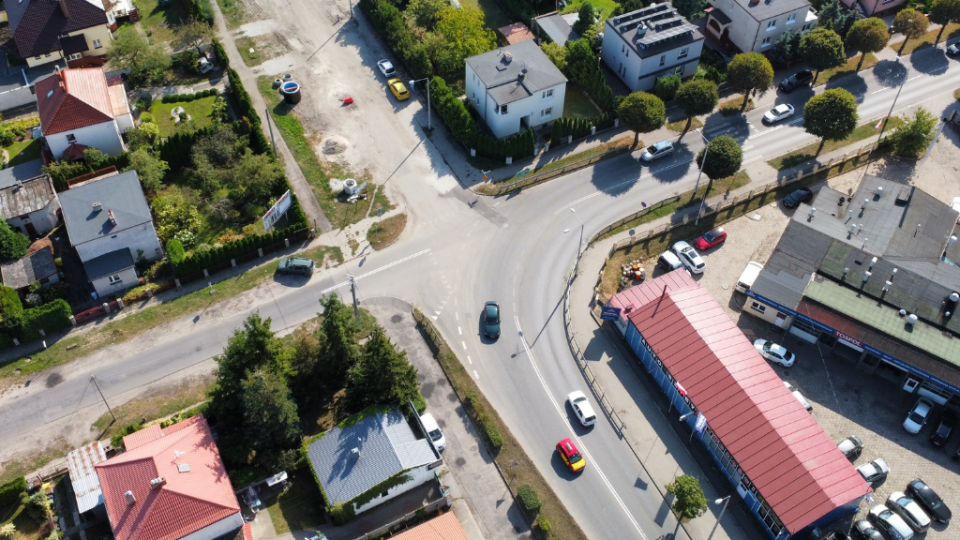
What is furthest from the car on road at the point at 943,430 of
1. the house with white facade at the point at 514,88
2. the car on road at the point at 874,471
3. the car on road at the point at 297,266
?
the car on road at the point at 297,266

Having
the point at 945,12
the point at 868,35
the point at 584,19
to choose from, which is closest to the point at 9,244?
the point at 584,19

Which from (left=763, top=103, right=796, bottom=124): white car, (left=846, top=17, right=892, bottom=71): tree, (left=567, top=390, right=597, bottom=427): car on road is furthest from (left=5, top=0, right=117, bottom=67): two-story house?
(left=846, top=17, right=892, bottom=71): tree

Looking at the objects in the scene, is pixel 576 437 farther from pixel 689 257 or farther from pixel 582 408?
pixel 689 257

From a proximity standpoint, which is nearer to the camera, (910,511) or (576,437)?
(910,511)

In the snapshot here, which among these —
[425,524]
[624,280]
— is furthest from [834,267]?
[425,524]

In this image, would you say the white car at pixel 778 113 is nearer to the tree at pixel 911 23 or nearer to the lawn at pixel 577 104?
the lawn at pixel 577 104

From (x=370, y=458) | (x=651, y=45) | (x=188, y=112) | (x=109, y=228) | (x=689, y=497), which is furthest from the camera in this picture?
(x=651, y=45)
